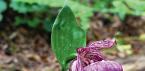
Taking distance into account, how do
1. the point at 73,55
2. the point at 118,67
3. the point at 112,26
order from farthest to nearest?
the point at 112,26
the point at 73,55
the point at 118,67

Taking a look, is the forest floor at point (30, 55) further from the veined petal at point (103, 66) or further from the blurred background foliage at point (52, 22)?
the veined petal at point (103, 66)

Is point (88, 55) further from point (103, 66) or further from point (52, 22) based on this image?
point (52, 22)

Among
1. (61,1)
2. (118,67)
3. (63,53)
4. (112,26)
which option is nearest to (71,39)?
(63,53)

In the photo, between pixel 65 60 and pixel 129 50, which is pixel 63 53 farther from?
pixel 129 50

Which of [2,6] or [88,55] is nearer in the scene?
[88,55]

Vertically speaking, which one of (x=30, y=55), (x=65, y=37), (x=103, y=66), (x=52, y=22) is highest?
(x=52, y=22)

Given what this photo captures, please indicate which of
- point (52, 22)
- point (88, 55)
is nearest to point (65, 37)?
point (88, 55)
